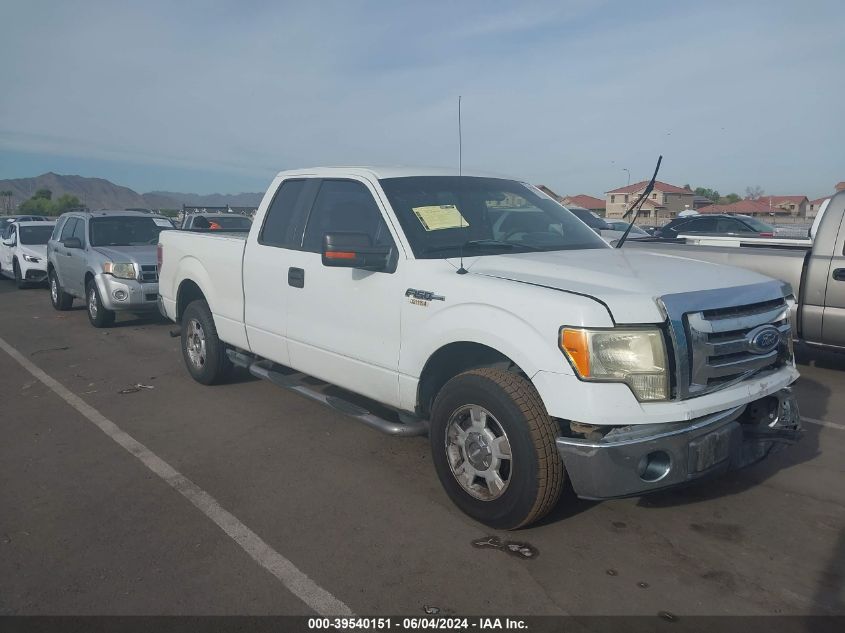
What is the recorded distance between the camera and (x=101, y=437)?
216 inches

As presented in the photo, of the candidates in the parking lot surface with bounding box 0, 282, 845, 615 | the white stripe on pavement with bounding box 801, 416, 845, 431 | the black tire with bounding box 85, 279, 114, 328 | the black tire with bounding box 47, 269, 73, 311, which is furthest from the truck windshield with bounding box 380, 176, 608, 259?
the black tire with bounding box 47, 269, 73, 311

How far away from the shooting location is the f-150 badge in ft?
13.3

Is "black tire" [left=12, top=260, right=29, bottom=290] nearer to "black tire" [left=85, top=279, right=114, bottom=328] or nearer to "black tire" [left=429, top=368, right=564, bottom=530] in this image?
"black tire" [left=85, top=279, right=114, bottom=328]

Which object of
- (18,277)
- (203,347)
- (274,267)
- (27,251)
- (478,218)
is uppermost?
(478,218)

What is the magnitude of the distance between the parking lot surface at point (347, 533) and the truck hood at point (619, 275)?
49.5 inches

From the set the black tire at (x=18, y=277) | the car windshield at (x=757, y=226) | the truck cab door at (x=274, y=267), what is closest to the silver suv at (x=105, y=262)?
the black tire at (x=18, y=277)

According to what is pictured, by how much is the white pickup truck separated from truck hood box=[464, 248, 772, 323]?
0.6 inches

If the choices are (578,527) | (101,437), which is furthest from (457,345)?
(101,437)

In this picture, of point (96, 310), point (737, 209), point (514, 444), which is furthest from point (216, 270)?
point (737, 209)

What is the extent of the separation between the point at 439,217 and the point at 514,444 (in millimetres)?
1703

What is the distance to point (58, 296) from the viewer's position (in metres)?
12.6

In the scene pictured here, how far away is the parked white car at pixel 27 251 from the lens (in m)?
15.8

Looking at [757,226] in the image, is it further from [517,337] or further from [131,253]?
[517,337]

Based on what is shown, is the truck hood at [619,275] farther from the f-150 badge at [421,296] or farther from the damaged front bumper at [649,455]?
the damaged front bumper at [649,455]
